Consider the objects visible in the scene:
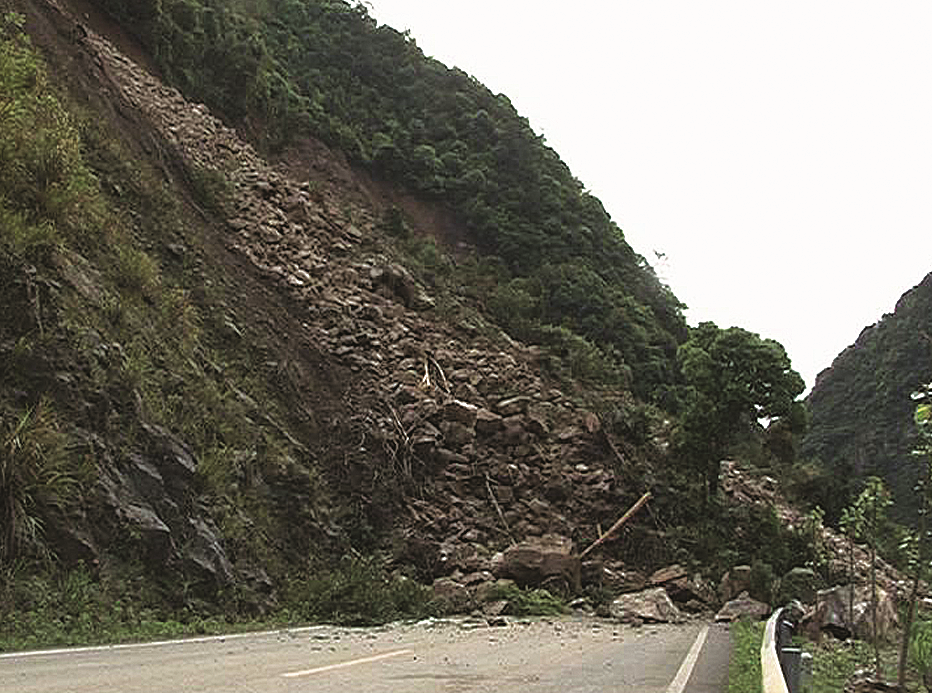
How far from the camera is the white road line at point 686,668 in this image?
868 cm

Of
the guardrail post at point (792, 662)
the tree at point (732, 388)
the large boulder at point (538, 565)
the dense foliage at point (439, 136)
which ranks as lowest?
the large boulder at point (538, 565)

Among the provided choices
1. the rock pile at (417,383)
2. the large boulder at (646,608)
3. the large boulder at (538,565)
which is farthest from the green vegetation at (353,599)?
the large boulder at (646,608)

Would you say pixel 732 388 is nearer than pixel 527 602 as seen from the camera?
No

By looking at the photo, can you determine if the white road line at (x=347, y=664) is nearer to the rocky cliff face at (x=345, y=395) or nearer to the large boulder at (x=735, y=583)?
the rocky cliff face at (x=345, y=395)

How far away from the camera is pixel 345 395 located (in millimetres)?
24156

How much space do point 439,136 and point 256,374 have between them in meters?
31.9

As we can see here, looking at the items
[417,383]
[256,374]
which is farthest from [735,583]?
[256,374]

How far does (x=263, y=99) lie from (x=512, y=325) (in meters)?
14.4

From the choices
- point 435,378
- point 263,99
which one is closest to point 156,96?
point 263,99

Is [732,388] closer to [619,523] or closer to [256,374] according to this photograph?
[619,523]

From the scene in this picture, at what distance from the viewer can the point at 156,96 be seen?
103 feet

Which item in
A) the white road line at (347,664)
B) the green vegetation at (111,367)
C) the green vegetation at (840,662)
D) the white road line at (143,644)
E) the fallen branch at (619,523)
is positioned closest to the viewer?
the white road line at (347,664)

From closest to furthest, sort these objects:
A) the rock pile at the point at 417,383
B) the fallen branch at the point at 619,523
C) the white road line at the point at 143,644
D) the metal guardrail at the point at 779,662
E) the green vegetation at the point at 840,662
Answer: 1. the metal guardrail at the point at 779,662
2. the white road line at the point at 143,644
3. the green vegetation at the point at 840,662
4. the rock pile at the point at 417,383
5. the fallen branch at the point at 619,523

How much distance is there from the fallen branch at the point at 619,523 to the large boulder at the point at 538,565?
109 cm
